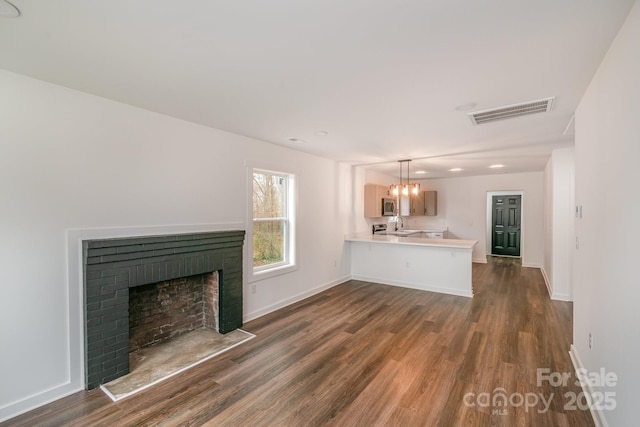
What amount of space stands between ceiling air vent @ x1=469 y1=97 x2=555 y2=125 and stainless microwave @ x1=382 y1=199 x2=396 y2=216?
4.13 metres

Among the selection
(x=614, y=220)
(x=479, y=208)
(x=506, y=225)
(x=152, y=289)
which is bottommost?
(x=152, y=289)

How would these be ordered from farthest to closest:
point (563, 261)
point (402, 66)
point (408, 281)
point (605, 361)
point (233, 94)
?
1. point (408, 281)
2. point (563, 261)
3. point (233, 94)
4. point (402, 66)
5. point (605, 361)

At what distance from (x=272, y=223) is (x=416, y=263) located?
2936 mm

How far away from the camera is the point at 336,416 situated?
211 centimetres

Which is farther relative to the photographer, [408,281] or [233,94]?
[408,281]

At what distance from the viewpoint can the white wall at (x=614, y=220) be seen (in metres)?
1.43

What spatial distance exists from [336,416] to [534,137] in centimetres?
416

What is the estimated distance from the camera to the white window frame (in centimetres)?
394

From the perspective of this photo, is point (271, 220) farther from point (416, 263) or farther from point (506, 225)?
point (506, 225)

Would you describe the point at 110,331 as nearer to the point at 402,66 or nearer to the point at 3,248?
the point at 3,248

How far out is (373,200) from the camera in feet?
22.2

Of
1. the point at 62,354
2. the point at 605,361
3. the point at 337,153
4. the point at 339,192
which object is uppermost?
the point at 337,153

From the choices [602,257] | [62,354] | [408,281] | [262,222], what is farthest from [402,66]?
[408,281]

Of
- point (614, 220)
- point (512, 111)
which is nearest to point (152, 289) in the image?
point (614, 220)
